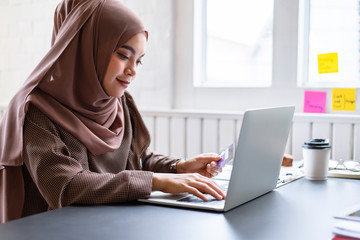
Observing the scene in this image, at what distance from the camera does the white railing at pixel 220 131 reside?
2180 mm

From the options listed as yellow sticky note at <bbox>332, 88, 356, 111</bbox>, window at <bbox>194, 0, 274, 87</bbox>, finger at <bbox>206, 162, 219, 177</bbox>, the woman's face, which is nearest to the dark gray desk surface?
finger at <bbox>206, 162, 219, 177</bbox>

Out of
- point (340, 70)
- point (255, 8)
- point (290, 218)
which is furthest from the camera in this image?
point (255, 8)

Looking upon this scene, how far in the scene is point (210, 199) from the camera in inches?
46.2

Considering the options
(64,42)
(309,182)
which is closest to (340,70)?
(309,182)

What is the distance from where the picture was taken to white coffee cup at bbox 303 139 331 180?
150 cm

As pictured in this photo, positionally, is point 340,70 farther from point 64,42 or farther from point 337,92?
point 64,42

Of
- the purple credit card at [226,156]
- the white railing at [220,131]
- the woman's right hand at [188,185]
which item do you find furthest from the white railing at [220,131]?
the woman's right hand at [188,185]

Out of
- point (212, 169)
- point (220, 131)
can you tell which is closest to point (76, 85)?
point (212, 169)

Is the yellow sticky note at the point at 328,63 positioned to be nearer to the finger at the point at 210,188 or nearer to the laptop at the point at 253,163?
the laptop at the point at 253,163

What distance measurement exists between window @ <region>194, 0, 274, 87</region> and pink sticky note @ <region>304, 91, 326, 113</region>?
0.23 meters

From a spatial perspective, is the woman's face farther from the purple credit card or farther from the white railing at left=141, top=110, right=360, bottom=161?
the white railing at left=141, top=110, right=360, bottom=161

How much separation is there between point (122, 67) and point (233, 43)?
1.23 meters

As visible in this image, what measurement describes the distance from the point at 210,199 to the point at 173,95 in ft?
5.11

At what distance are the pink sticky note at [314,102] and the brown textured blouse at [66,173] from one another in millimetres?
1101
